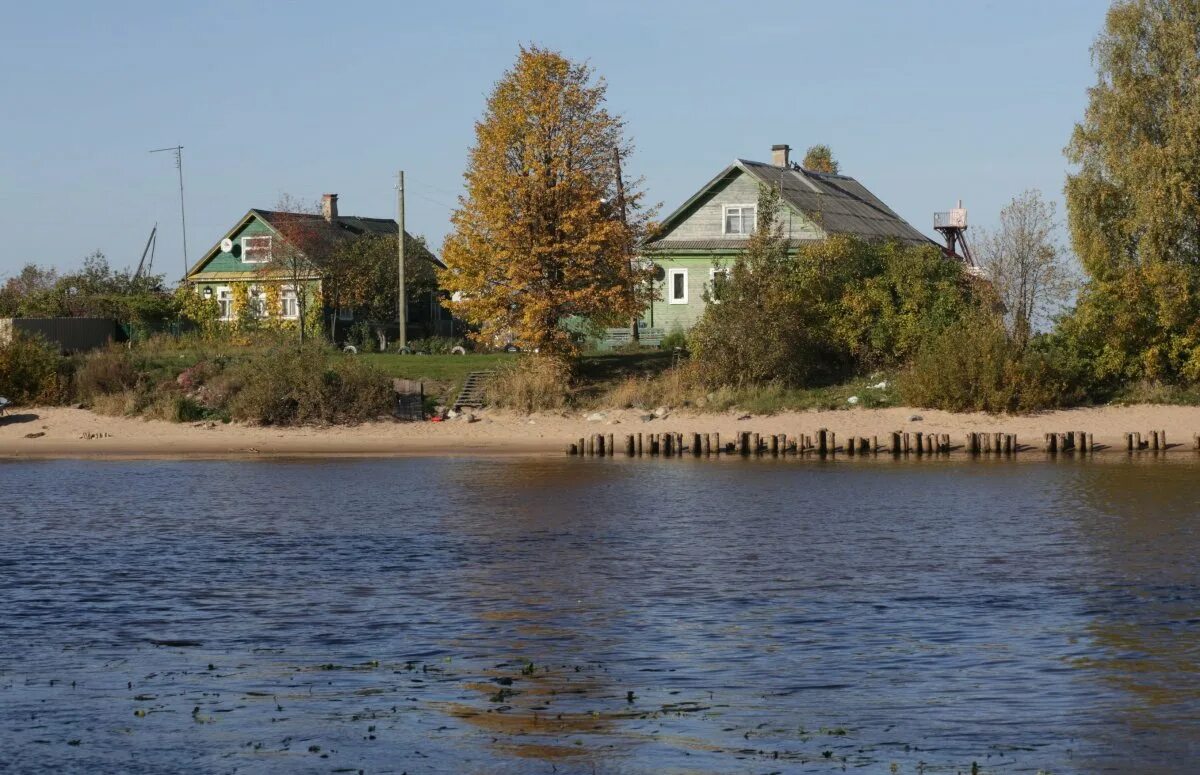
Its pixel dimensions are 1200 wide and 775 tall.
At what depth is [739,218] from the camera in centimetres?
6506

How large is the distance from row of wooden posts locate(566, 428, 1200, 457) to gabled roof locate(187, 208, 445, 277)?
32.8 meters

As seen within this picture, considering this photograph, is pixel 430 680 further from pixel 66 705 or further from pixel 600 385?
pixel 600 385

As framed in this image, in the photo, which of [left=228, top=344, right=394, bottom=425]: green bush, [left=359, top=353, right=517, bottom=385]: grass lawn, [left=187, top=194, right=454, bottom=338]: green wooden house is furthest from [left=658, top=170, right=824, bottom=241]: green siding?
[left=228, top=344, right=394, bottom=425]: green bush

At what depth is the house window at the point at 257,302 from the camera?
2908 inches

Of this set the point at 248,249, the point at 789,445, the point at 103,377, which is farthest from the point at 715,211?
the point at 103,377

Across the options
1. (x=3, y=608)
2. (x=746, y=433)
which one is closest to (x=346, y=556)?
(x=3, y=608)

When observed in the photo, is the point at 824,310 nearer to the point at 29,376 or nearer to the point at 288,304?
the point at 29,376

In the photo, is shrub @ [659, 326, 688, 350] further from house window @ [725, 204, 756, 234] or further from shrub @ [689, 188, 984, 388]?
shrub @ [689, 188, 984, 388]

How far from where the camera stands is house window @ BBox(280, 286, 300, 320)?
238ft

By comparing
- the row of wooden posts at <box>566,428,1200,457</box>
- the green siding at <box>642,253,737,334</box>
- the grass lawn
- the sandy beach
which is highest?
the green siding at <box>642,253,737,334</box>

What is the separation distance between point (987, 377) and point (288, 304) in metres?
38.8

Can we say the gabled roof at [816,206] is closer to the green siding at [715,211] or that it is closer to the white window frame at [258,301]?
the green siding at [715,211]

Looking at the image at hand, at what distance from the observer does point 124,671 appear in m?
17.0

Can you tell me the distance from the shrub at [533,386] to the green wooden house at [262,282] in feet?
72.3
